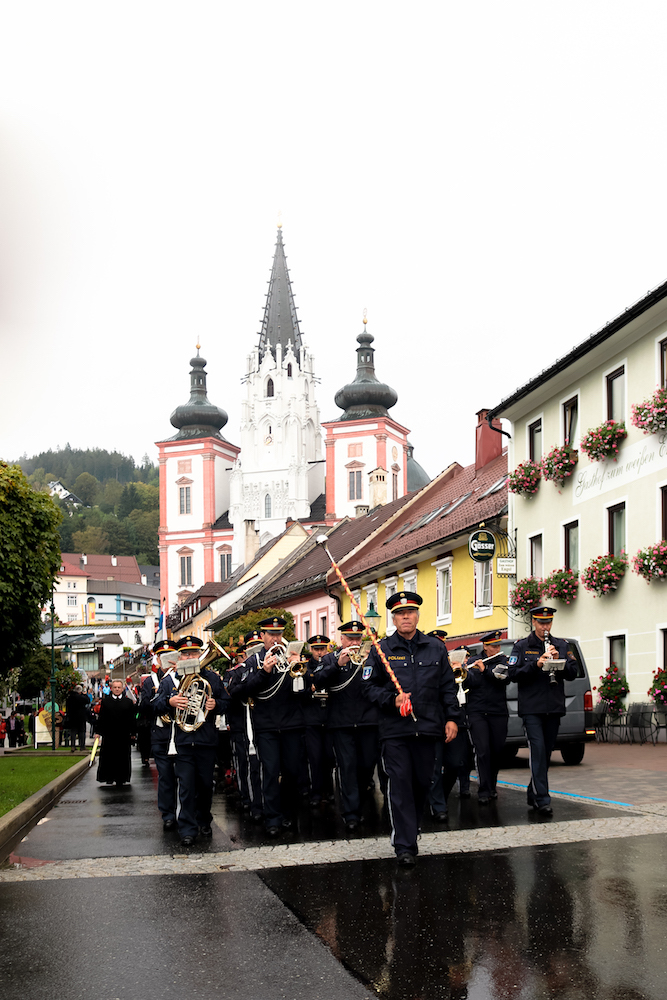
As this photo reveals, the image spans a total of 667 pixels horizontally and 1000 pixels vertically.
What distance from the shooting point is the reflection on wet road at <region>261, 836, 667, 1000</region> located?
5.24m

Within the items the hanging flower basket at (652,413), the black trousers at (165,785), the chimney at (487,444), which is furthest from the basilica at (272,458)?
the black trousers at (165,785)

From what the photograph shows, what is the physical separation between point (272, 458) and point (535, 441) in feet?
292

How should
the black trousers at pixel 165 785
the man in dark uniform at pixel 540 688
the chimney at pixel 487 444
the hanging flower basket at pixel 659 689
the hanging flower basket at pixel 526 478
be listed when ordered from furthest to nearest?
the chimney at pixel 487 444
the hanging flower basket at pixel 526 478
the hanging flower basket at pixel 659 689
the black trousers at pixel 165 785
the man in dark uniform at pixel 540 688

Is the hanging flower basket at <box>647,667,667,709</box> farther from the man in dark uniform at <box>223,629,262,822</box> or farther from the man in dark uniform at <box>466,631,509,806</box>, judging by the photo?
the man in dark uniform at <box>223,629,262,822</box>

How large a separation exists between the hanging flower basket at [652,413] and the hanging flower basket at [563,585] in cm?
415

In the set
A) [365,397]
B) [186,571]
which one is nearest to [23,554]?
[365,397]

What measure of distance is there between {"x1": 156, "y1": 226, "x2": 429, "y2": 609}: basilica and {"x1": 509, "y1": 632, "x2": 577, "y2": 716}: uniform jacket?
94.9 meters

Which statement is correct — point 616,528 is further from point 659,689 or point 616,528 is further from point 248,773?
point 248,773

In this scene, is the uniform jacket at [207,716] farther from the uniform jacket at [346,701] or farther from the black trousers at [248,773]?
the uniform jacket at [346,701]

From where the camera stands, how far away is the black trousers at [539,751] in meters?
10.9

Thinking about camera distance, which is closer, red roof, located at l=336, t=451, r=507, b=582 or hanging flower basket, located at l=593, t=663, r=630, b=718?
hanging flower basket, located at l=593, t=663, r=630, b=718

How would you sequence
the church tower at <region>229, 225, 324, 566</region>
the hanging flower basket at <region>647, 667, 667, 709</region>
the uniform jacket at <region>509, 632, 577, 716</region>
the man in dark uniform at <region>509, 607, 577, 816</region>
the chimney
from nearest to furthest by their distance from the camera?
the man in dark uniform at <region>509, 607, 577, 816</region>
the uniform jacket at <region>509, 632, 577, 716</region>
the hanging flower basket at <region>647, 667, 667, 709</region>
the chimney
the church tower at <region>229, 225, 324, 566</region>

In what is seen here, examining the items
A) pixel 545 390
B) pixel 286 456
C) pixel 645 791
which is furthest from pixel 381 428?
pixel 645 791

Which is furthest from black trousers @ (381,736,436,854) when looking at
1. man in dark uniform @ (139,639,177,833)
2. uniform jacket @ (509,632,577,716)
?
man in dark uniform @ (139,639,177,833)
